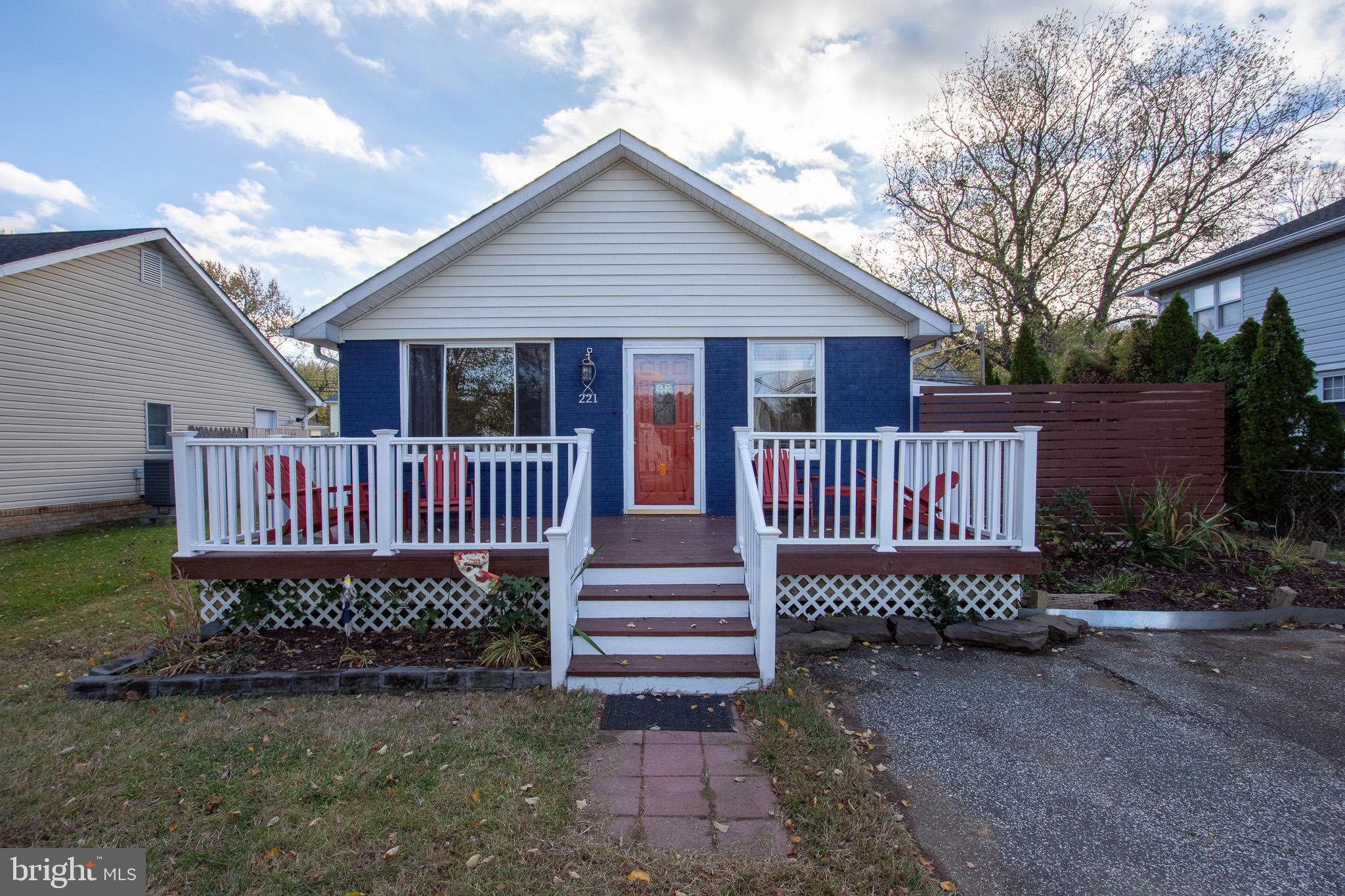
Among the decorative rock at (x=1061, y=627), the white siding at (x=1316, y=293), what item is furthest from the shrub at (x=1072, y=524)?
the white siding at (x=1316, y=293)

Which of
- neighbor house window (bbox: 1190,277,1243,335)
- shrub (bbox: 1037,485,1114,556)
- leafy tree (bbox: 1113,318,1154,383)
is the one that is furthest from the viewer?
neighbor house window (bbox: 1190,277,1243,335)

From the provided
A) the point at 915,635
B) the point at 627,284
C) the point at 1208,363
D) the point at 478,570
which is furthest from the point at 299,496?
the point at 1208,363

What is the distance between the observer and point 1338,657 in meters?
4.55

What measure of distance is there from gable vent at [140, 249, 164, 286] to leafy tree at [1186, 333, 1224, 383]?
19.4 metres

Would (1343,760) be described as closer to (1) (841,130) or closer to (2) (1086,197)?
(1) (841,130)

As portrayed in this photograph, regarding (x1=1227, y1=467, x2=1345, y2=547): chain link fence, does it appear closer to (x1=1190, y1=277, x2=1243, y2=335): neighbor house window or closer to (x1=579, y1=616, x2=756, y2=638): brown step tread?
(x1=1190, y1=277, x2=1243, y2=335): neighbor house window

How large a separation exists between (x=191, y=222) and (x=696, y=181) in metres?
25.0

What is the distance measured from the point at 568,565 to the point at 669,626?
2.80ft

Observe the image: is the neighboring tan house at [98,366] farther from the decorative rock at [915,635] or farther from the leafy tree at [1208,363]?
the leafy tree at [1208,363]

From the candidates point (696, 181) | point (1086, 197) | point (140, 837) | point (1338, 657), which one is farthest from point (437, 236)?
point (1086, 197)

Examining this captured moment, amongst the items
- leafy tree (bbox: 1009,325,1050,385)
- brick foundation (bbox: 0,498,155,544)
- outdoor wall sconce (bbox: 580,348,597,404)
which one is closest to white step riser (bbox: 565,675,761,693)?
outdoor wall sconce (bbox: 580,348,597,404)

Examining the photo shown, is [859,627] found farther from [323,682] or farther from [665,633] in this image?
[323,682]

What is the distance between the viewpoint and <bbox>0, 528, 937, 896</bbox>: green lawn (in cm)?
221

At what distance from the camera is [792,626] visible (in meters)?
4.79
